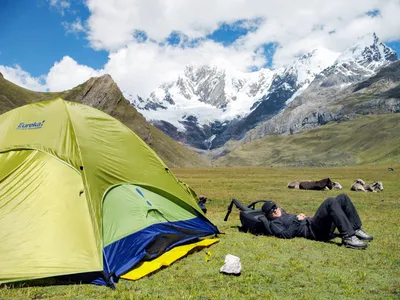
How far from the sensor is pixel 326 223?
11.2 meters

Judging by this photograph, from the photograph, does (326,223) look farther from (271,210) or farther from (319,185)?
(319,185)

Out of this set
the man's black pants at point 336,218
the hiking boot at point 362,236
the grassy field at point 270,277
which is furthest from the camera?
the hiking boot at point 362,236

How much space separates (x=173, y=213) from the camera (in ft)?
37.7

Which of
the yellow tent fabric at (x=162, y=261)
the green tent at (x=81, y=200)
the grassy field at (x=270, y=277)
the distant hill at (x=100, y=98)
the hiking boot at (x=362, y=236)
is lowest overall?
the hiking boot at (x=362, y=236)

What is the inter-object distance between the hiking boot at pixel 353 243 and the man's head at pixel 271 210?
2.24 meters

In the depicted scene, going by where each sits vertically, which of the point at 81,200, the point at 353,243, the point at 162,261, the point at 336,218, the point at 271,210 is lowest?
the point at 353,243

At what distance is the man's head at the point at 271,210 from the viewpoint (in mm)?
11828

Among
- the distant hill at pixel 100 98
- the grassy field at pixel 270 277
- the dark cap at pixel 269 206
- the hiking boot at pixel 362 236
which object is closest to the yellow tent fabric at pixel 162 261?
the grassy field at pixel 270 277

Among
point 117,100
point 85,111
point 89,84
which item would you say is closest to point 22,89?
point 89,84

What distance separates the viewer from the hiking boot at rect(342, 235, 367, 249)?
10.6 metres

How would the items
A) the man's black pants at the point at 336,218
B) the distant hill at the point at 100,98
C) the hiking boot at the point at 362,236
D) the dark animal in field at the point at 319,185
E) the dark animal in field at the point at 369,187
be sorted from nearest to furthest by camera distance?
the man's black pants at the point at 336,218 → the hiking boot at the point at 362,236 → the dark animal in field at the point at 369,187 → the dark animal in field at the point at 319,185 → the distant hill at the point at 100,98

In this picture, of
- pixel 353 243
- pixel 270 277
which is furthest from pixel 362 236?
pixel 270 277

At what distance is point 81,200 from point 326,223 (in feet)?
23.9

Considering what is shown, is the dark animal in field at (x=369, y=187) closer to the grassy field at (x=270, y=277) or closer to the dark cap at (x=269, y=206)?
the grassy field at (x=270, y=277)
